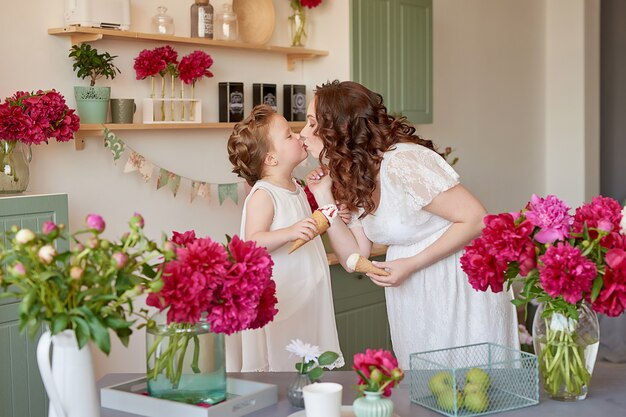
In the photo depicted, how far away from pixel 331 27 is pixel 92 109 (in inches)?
59.0

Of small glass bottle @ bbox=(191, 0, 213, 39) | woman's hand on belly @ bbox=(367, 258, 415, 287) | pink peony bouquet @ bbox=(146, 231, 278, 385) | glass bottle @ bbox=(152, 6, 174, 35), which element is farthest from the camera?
small glass bottle @ bbox=(191, 0, 213, 39)

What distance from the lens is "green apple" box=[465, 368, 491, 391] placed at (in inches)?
72.5

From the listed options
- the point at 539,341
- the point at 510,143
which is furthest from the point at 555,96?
the point at 539,341

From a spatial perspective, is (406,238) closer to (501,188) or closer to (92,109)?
(92,109)

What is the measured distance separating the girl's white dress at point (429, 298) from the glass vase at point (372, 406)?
1.11 m

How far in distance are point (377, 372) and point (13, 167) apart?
1.91 m

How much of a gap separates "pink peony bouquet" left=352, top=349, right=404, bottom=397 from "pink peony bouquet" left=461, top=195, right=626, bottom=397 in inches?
12.4

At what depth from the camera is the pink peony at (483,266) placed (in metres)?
1.83

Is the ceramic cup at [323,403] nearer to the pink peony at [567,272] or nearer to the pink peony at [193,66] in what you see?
the pink peony at [567,272]

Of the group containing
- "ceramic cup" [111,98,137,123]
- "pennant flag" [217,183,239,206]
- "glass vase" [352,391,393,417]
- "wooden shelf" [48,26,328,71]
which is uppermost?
"wooden shelf" [48,26,328,71]

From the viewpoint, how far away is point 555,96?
6133 millimetres

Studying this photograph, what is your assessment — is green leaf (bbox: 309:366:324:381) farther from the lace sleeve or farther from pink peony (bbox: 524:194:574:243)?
the lace sleeve

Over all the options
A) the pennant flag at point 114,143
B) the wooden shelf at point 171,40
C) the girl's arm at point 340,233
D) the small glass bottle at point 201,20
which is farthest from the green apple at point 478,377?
the small glass bottle at point 201,20

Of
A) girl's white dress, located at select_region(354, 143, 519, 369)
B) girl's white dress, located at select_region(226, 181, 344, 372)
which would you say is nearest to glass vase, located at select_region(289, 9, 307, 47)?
girl's white dress, located at select_region(226, 181, 344, 372)
